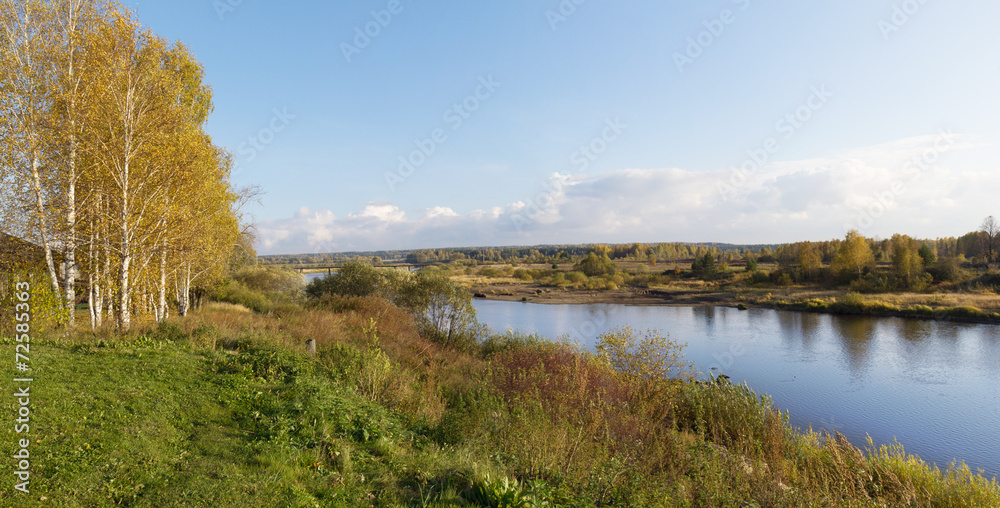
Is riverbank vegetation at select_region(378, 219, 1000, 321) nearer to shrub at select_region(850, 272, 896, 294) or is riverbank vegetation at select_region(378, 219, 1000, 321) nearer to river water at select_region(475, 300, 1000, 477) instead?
shrub at select_region(850, 272, 896, 294)

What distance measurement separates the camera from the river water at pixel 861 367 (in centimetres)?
1605

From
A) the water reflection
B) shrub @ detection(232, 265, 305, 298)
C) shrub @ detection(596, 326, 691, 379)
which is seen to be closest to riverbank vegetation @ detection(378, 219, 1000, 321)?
the water reflection

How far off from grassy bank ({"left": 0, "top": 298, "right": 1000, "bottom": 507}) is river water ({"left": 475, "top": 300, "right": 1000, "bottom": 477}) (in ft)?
24.3

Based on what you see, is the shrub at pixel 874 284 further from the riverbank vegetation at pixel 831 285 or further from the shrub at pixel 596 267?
the shrub at pixel 596 267

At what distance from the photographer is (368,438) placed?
628cm

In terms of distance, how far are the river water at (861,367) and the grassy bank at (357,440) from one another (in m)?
7.41

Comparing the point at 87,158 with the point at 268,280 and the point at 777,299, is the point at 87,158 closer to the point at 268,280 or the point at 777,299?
the point at 268,280

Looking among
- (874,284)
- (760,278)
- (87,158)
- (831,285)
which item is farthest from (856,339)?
(87,158)

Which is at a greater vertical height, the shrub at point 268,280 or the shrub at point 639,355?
the shrub at point 268,280

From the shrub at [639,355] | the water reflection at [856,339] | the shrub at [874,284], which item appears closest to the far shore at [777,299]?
the shrub at [874,284]

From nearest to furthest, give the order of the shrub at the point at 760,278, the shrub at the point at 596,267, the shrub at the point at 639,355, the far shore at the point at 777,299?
the shrub at the point at 639,355 → the far shore at the point at 777,299 → the shrub at the point at 760,278 → the shrub at the point at 596,267

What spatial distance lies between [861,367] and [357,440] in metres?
28.5

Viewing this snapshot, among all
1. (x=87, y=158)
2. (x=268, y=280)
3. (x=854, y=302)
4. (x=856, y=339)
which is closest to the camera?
(x=87, y=158)

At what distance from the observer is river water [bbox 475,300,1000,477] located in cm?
1605
